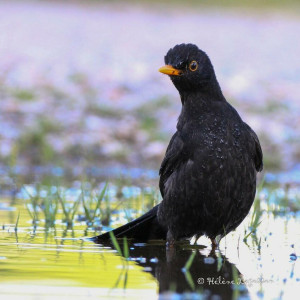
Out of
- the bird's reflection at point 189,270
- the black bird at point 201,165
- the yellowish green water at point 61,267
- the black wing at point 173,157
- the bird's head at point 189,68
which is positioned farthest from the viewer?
the bird's head at point 189,68

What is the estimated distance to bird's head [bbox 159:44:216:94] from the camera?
17.6 ft

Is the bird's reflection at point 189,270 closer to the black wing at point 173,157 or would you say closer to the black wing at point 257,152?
the black wing at point 173,157

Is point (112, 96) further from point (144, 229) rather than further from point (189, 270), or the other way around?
point (189, 270)

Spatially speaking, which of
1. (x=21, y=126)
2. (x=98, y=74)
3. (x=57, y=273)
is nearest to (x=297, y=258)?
(x=57, y=273)

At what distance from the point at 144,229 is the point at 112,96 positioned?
6.74 metres

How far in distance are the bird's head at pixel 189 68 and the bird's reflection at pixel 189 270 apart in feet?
3.44

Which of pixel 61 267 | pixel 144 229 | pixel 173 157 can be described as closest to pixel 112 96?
pixel 144 229

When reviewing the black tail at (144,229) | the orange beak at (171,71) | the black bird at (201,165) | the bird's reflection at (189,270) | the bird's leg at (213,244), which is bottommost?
the bird's reflection at (189,270)

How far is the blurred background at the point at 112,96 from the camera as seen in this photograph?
32.3 feet

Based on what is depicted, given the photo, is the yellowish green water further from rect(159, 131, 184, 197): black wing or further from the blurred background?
the blurred background

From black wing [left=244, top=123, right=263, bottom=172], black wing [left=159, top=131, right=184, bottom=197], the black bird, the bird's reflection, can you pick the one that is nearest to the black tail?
the black bird

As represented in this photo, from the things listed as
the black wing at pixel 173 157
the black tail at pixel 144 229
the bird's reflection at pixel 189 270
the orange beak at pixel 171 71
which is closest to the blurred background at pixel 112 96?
the black tail at pixel 144 229

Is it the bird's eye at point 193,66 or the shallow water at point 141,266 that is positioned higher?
the bird's eye at point 193,66

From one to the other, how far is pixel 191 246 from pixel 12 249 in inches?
48.0
